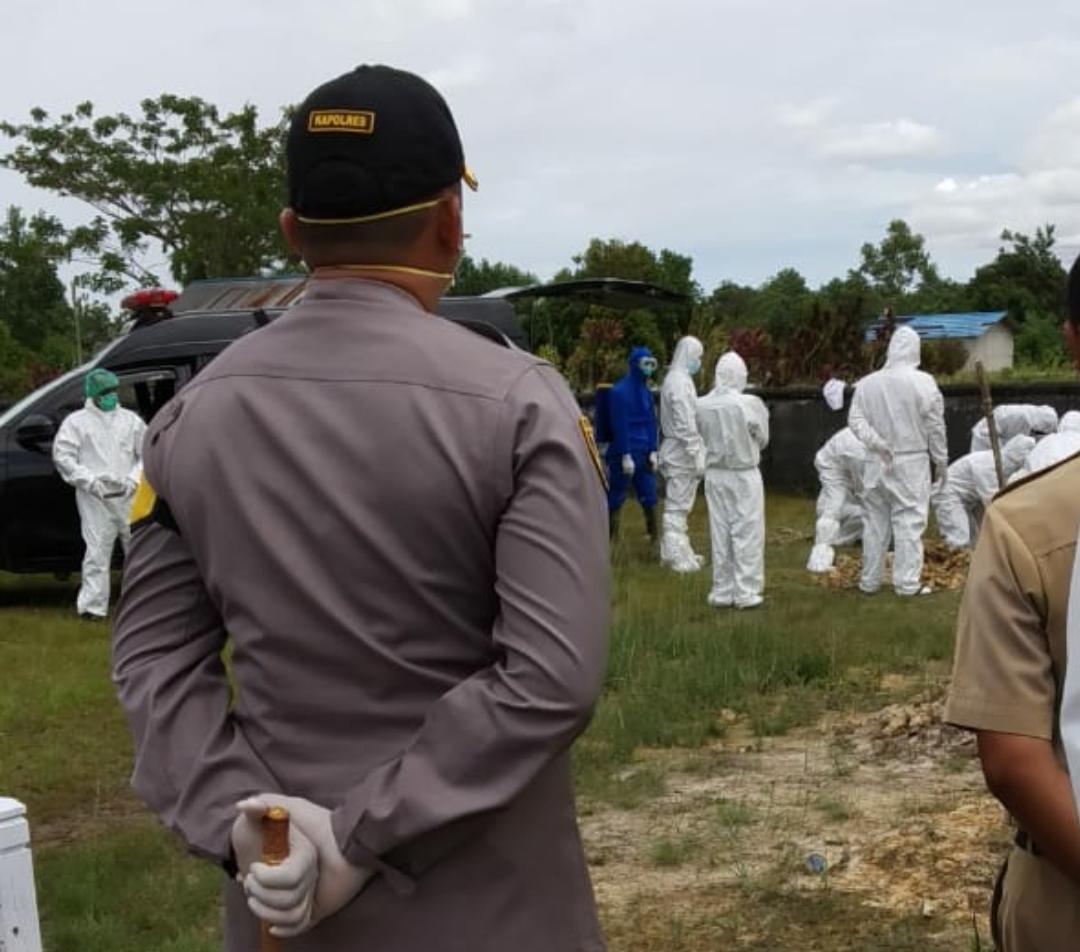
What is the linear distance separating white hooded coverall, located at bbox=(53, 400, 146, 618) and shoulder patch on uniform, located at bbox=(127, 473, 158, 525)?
844cm

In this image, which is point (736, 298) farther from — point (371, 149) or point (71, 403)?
point (371, 149)

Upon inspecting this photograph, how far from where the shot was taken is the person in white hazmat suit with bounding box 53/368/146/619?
10133mm

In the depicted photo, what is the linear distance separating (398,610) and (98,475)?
8.83 m

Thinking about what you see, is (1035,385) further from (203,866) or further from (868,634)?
(203,866)

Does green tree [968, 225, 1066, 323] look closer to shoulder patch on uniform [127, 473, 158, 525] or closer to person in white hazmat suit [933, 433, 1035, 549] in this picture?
person in white hazmat suit [933, 433, 1035, 549]

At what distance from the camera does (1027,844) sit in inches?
80.2

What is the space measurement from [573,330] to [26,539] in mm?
19622

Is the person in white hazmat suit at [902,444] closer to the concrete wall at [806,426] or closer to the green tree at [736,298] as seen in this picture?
the concrete wall at [806,426]

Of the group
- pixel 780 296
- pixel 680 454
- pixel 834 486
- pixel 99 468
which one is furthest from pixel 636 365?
pixel 780 296

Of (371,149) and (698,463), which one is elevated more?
(371,149)

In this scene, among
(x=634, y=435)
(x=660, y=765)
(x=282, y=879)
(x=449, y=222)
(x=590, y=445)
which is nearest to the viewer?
(x=282, y=879)

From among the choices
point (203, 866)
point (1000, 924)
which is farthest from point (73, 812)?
point (1000, 924)

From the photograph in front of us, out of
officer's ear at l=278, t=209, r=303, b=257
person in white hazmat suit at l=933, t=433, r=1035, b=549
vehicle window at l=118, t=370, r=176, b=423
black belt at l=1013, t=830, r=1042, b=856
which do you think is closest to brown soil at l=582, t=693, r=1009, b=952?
black belt at l=1013, t=830, r=1042, b=856

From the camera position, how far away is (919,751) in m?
6.31
